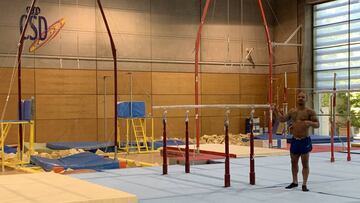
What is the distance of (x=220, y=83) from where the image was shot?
2261cm

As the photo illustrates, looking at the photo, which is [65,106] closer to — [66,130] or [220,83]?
[66,130]

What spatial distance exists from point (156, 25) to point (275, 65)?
599cm

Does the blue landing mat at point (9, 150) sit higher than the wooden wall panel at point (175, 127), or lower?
lower

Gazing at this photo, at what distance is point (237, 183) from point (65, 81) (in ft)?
38.9

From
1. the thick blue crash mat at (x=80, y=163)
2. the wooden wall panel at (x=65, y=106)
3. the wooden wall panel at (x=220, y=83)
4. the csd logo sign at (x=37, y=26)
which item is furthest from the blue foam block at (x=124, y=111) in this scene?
the wooden wall panel at (x=220, y=83)

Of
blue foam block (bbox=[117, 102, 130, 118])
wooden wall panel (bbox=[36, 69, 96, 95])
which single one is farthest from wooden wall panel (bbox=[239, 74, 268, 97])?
blue foam block (bbox=[117, 102, 130, 118])

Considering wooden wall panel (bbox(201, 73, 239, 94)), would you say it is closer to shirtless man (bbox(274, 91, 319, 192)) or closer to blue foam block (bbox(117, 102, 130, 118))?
blue foam block (bbox(117, 102, 130, 118))

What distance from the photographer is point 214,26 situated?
22.6 meters

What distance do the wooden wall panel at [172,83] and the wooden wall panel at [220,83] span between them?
0.64 metres

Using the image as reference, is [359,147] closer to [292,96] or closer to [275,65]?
[292,96]

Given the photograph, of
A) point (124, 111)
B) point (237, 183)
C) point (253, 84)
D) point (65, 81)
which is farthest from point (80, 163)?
point (253, 84)

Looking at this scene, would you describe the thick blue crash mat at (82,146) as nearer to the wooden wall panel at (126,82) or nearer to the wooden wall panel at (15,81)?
the wooden wall panel at (15,81)

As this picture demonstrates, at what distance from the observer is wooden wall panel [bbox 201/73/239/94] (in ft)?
73.2

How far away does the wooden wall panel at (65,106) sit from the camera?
61.3 ft
